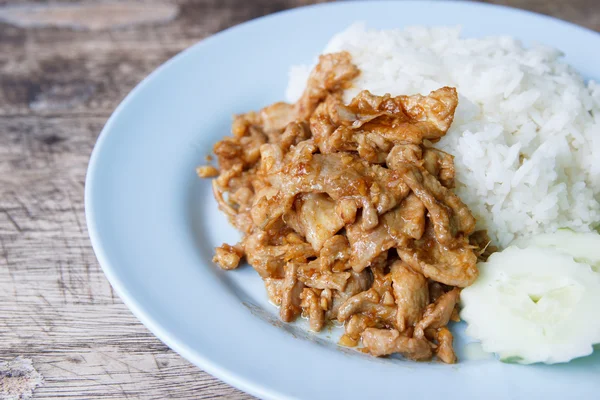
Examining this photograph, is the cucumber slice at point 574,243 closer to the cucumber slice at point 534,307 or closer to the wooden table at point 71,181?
the cucumber slice at point 534,307

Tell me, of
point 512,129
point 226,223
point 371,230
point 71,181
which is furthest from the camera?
point 71,181

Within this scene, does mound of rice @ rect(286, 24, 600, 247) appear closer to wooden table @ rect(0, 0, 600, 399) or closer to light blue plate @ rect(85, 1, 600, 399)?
light blue plate @ rect(85, 1, 600, 399)

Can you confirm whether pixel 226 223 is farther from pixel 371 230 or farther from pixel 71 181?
pixel 71 181

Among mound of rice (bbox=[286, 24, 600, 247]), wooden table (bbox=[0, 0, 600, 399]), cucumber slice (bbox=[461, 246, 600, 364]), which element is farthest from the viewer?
mound of rice (bbox=[286, 24, 600, 247])

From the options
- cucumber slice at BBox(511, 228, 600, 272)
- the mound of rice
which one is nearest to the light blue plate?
cucumber slice at BBox(511, 228, 600, 272)

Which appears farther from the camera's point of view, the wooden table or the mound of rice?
the mound of rice

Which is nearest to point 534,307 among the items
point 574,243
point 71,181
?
point 574,243

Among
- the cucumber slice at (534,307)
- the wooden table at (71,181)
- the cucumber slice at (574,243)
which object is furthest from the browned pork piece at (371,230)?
the wooden table at (71,181)
